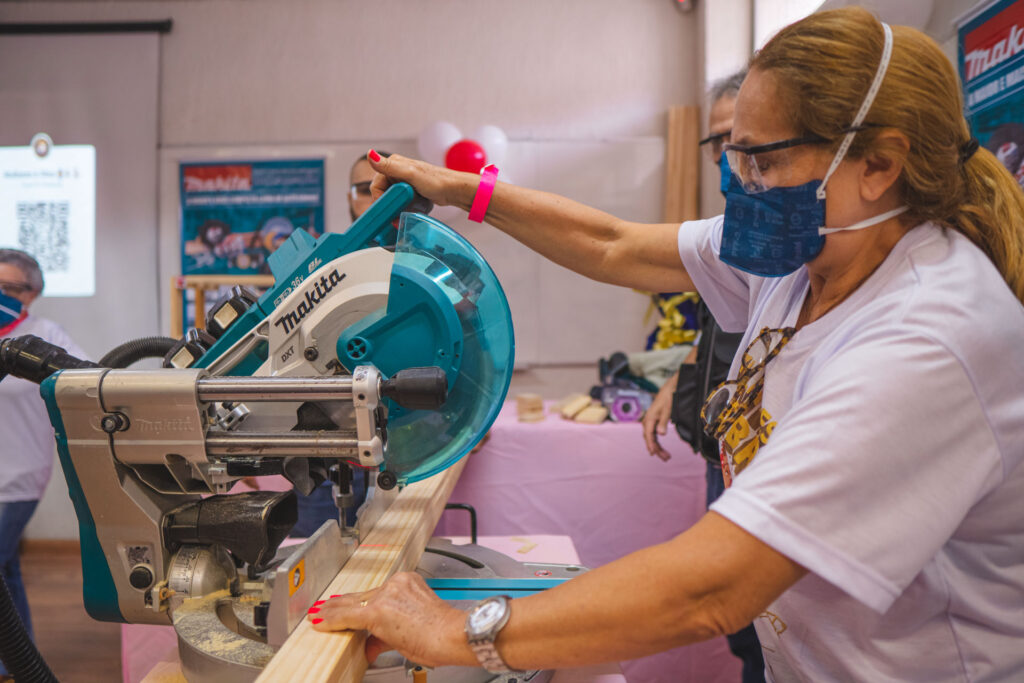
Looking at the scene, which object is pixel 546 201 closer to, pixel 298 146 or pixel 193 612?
pixel 193 612

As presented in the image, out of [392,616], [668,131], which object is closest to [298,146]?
[668,131]

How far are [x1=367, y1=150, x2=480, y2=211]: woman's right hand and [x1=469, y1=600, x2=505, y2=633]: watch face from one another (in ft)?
2.48

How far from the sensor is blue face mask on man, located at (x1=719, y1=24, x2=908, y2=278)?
0.87 meters

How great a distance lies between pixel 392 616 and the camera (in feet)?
2.64

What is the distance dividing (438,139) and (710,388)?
2.65 metres

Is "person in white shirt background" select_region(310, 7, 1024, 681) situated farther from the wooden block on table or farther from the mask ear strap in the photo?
the wooden block on table

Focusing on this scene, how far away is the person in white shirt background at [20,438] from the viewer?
2.49 meters

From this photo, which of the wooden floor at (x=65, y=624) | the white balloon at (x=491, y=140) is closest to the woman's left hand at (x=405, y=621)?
the wooden floor at (x=65, y=624)

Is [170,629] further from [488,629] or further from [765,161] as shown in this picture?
[765,161]

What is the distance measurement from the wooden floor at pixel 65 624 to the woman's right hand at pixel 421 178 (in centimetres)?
227

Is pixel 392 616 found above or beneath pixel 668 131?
beneath

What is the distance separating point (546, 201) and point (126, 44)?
169 inches

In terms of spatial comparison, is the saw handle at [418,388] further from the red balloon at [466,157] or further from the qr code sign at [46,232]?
the qr code sign at [46,232]

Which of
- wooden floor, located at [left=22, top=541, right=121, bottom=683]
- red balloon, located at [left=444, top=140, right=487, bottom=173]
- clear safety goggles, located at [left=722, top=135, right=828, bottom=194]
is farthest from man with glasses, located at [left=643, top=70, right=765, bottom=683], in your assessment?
wooden floor, located at [left=22, top=541, right=121, bottom=683]
